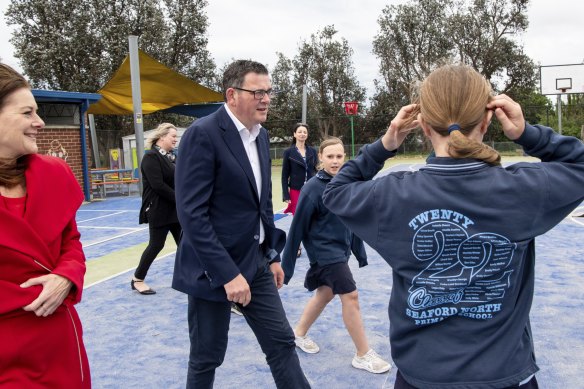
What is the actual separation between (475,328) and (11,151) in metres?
1.72

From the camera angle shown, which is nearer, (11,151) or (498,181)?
(498,181)

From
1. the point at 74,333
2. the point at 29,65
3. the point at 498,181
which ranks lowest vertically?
the point at 74,333

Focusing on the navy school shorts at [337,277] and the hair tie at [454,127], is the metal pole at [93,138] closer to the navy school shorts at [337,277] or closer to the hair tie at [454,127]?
the navy school shorts at [337,277]

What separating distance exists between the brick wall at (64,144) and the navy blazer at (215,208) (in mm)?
13695

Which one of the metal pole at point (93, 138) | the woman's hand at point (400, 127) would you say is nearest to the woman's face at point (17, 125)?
the woman's hand at point (400, 127)

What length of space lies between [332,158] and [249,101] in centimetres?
139

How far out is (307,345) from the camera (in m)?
4.00

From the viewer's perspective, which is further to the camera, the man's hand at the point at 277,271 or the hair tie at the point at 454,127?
the man's hand at the point at 277,271

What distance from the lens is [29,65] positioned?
2728 centimetres

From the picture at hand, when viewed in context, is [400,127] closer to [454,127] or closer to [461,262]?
[454,127]

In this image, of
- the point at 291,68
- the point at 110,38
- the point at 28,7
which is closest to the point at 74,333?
the point at 110,38

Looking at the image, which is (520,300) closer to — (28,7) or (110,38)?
(110,38)

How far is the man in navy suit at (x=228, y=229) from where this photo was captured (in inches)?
101

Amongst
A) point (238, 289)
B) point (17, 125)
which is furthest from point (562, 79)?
point (17, 125)
